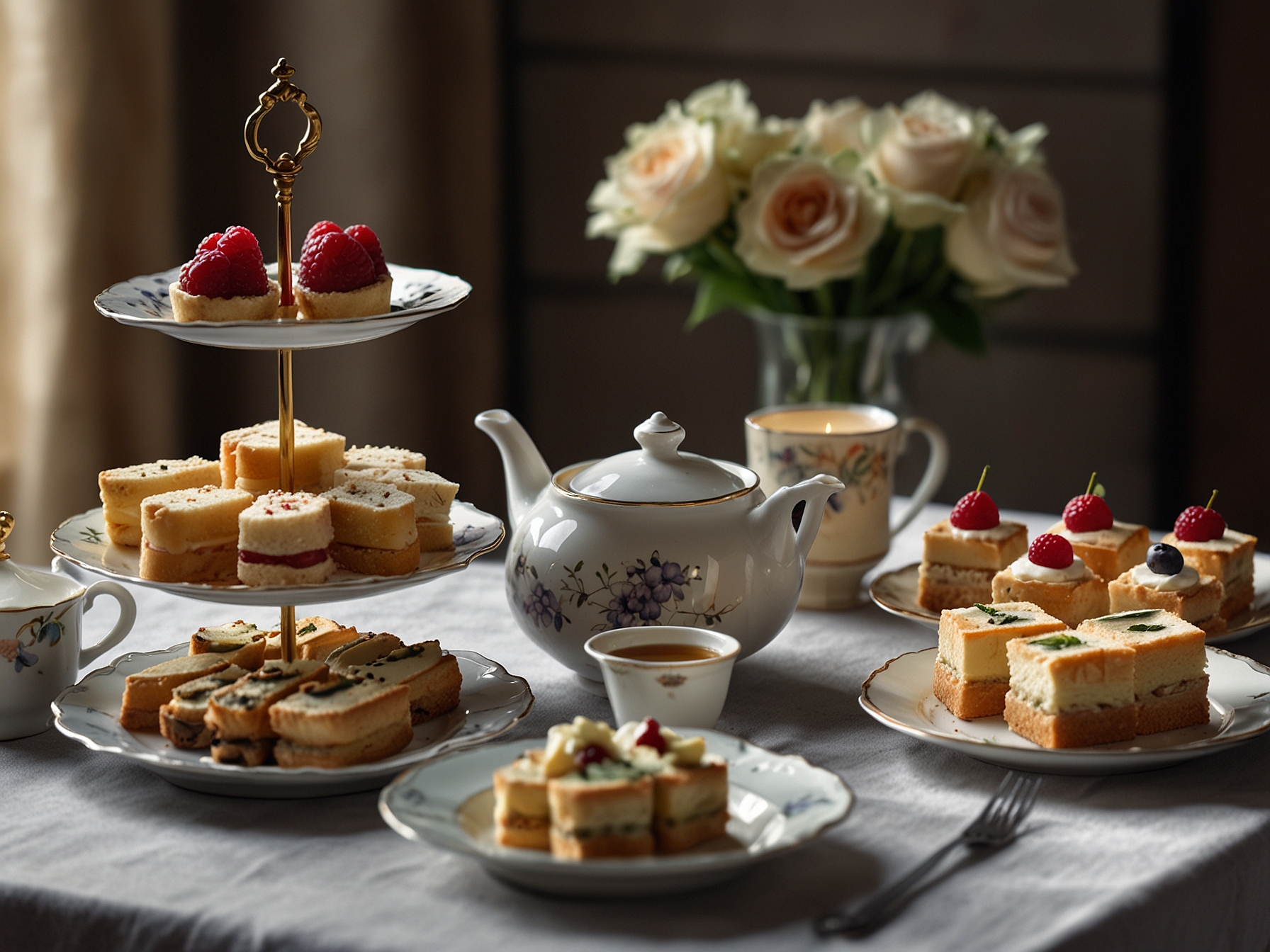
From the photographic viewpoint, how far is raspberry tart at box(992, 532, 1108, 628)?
56.7 inches

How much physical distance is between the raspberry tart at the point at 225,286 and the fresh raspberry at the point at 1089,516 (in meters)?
0.87

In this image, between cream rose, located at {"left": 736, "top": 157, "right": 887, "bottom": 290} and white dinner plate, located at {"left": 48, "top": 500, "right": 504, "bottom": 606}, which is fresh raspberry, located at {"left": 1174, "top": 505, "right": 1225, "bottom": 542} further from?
white dinner plate, located at {"left": 48, "top": 500, "right": 504, "bottom": 606}

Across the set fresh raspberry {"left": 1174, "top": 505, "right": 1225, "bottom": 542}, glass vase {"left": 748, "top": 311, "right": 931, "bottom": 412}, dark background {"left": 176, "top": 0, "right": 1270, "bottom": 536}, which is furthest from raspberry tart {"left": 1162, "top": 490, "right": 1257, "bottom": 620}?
dark background {"left": 176, "top": 0, "right": 1270, "bottom": 536}

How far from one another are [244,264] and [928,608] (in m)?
0.82

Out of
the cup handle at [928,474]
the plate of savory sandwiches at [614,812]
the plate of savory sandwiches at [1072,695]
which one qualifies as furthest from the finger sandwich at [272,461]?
the cup handle at [928,474]

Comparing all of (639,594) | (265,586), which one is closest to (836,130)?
(639,594)

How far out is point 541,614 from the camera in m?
1.36

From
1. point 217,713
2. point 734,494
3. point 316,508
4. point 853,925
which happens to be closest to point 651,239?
point 734,494

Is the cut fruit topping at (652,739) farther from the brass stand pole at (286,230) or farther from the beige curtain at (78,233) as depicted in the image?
the beige curtain at (78,233)

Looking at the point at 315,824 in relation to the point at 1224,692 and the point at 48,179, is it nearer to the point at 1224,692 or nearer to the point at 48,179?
the point at 1224,692

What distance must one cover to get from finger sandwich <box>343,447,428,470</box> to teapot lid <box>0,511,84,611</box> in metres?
0.27

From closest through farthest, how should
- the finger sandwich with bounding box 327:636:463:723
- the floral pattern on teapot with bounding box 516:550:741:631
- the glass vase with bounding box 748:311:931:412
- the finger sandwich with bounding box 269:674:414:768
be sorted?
the finger sandwich with bounding box 269:674:414:768
the finger sandwich with bounding box 327:636:463:723
the floral pattern on teapot with bounding box 516:550:741:631
the glass vase with bounding box 748:311:931:412

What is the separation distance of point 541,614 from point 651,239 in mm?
791

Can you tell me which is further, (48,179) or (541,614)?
(48,179)
